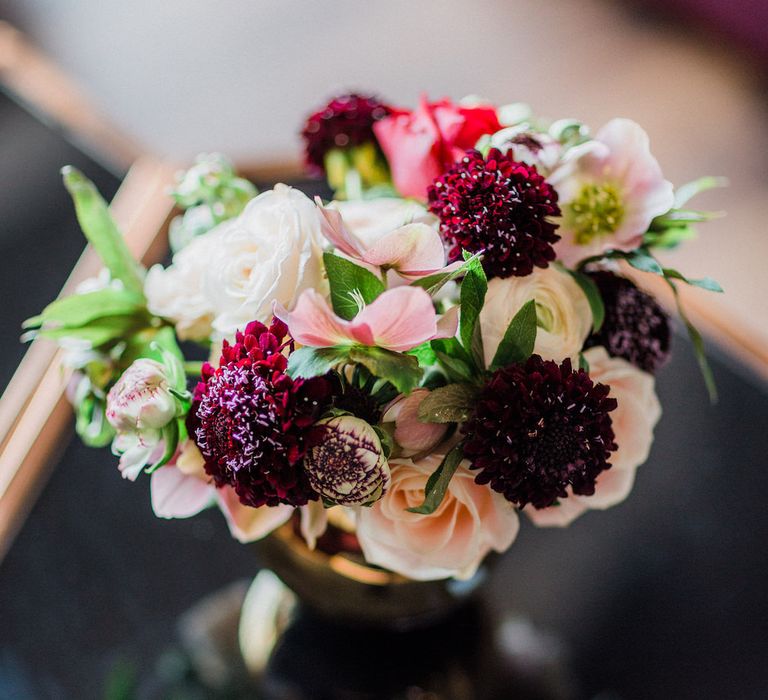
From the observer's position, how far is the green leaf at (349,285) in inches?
18.3

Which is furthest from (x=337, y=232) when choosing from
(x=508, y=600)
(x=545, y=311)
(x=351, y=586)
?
(x=508, y=600)

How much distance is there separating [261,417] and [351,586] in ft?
0.80

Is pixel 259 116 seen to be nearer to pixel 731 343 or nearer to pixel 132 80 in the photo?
pixel 132 80

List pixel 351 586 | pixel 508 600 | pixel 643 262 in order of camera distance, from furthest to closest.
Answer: pixel 508 600
pixel 351 586
pixel 643 262

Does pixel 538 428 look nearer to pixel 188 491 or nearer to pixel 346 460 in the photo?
pixel 346 460

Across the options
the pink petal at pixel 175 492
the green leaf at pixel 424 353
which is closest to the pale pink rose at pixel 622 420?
the green leaf at pixel 424 353

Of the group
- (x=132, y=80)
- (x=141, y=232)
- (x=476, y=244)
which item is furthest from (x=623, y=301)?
(x=132, y=80)

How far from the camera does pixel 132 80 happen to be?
188 centimetres

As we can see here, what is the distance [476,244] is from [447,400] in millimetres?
87

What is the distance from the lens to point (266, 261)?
0.48 metres

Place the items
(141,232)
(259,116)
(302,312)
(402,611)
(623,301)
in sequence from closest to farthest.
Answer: (302,312) < (623,301) < (402,611) < (141,232) < (259,116)

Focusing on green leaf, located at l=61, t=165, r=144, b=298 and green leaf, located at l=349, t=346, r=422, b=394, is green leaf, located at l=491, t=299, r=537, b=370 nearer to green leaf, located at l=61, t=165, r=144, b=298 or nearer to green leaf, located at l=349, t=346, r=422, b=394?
green leaf, located at l=349, t=346, r=422, b=394

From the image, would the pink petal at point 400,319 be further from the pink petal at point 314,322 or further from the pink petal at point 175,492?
the pink petal at point 175,492

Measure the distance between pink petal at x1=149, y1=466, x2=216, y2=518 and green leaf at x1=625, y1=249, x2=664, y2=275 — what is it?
0.30 metres
